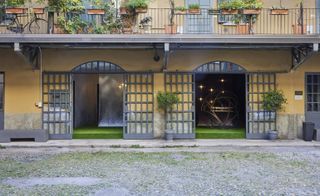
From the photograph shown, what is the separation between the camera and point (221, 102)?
18281mm

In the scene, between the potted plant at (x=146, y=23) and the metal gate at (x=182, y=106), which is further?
the metal gate at (x=182, y=106)

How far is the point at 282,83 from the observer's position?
1444cm

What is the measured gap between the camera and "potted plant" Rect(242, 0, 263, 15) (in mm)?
13492

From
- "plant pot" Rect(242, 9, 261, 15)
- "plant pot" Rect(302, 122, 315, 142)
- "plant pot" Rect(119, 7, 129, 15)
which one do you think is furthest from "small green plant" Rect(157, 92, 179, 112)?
"plant pot" Rect(302, 122, 315, 142)

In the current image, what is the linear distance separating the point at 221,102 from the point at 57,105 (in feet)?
25.6

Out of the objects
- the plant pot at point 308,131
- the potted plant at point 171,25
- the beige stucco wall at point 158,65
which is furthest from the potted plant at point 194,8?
the plant pot at point 308,131

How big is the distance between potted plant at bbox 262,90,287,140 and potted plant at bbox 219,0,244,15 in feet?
10.8

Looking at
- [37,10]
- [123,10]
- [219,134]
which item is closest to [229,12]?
[123,10]

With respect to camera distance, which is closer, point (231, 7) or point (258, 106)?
point (231, 7)

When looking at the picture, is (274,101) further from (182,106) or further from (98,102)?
(98,102)

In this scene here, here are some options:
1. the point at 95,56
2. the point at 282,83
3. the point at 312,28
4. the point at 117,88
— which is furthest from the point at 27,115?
the point at 312,28

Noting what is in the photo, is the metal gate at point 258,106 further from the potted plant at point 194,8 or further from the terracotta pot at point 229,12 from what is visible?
the potted plant at point 194,8

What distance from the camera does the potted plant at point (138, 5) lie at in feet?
44.5

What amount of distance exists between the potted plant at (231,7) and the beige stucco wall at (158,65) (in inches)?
58.6
